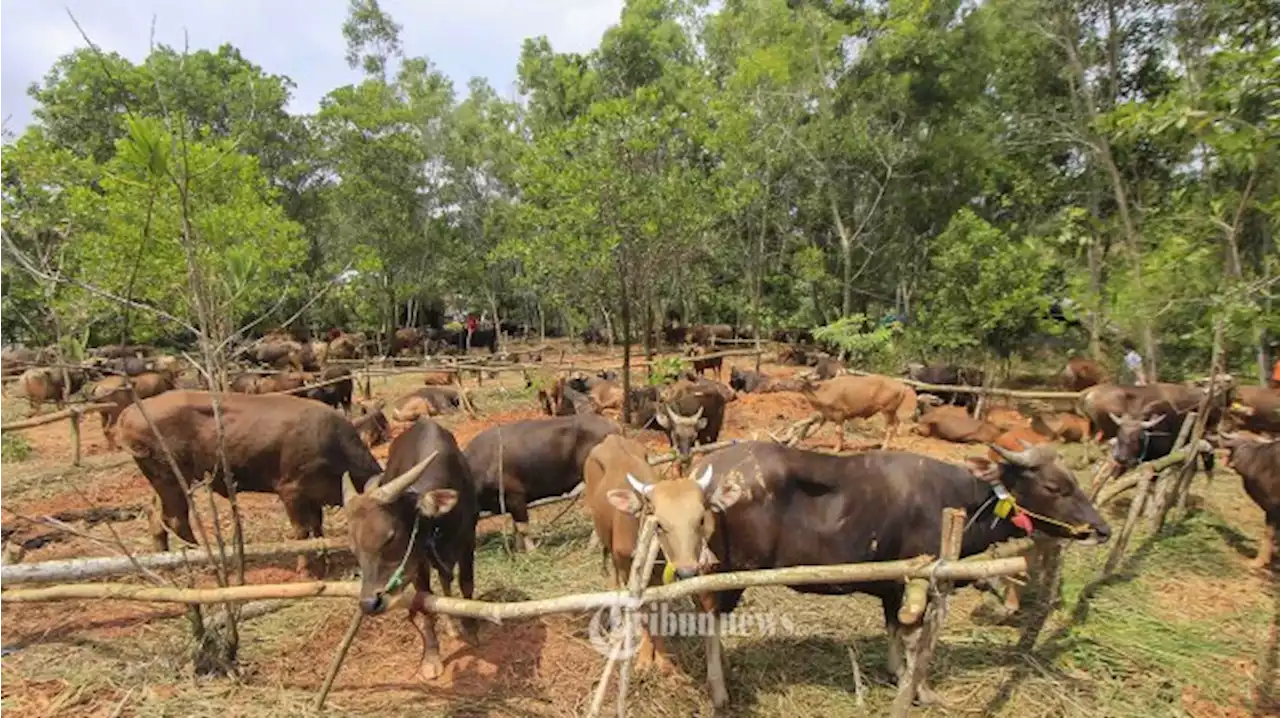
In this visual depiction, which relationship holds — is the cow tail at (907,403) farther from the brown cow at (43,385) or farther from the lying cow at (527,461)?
the brown cow at (43,385)

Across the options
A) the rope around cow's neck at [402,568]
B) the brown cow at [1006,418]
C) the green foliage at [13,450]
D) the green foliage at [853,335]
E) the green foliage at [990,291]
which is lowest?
the green foliage at [13,450]

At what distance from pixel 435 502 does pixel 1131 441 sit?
9.46 meters

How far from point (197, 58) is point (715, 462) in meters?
41.1

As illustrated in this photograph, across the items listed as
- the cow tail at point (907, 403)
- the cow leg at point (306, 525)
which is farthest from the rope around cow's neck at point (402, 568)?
the cow tail at point (907, 403)

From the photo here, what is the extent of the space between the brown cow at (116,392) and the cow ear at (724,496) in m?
11.2

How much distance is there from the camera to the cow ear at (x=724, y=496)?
5.23m

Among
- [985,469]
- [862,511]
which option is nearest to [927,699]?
[862,511]

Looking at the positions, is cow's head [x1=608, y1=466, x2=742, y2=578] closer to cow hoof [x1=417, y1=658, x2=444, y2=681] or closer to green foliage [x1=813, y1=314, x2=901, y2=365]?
cow hoof [x1=417, y1=658, x2=444, y2=681]

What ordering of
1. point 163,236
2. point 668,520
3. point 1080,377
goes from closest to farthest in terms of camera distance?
point 668,520 → point 163,236 → point 1080,377

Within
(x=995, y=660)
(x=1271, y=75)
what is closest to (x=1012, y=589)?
(x=995, y=660)

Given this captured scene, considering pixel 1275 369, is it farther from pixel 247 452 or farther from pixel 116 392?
pixel 116 392

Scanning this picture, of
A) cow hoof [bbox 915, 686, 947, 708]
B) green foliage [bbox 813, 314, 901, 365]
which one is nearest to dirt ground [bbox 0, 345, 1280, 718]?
cow hoof [bbox 915, 686, 947, 708]

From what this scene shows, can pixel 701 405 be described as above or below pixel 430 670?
above

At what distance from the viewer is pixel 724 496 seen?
5.25 meters
